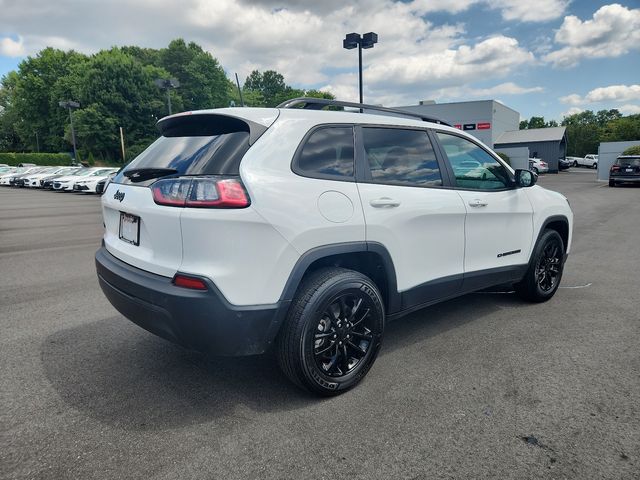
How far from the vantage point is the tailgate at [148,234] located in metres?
2.43

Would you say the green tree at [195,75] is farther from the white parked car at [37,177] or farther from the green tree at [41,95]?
the white parked car at [37,177]

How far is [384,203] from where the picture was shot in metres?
2.96

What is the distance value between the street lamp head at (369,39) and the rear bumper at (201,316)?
15.9 m

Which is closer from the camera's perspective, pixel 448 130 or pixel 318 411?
pixel 318 411

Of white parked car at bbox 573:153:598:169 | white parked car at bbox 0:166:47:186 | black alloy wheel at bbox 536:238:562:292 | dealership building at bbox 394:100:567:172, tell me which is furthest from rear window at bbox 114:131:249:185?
white parked car at bbox 573:153:598:169

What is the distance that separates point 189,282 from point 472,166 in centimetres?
266

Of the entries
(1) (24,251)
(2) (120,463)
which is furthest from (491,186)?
(1) (24,251)

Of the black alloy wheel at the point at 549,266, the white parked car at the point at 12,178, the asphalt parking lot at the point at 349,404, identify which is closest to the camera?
the asphalt parking lot at the point at 349,404

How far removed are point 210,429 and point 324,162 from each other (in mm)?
1706

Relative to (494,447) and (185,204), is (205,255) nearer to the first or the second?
(185,204)

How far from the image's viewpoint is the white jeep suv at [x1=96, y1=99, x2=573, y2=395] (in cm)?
237

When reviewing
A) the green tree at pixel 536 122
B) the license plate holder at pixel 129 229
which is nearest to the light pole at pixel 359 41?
the license plate holder at pixel 129 229

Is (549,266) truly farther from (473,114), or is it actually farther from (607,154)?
(473,114)

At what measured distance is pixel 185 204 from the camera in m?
2.40
